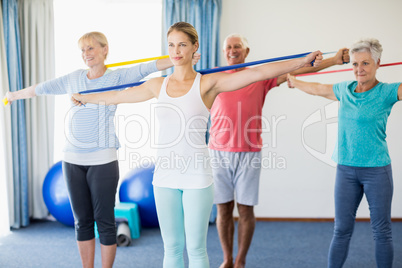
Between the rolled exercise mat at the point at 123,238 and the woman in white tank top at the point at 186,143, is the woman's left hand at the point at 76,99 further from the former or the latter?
the rolled exercise mat at the point at 123,238

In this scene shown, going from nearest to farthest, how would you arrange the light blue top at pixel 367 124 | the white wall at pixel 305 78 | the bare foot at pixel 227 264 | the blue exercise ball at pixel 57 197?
the light blue top at pixel 367 124, the bare foot at pixel 227 264, the blue exercise ball at pixel 57 197, the white wall at pixel 305 78

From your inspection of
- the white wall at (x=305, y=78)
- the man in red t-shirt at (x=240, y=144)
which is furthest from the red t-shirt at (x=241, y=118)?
the white wall at (x=305, y=78)

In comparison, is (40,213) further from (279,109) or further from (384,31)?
(384,31)

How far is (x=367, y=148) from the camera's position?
248cm

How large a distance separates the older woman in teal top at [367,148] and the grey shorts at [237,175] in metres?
0.61

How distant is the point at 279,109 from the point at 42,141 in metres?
2.58

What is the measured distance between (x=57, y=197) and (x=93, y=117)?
6.15 feet

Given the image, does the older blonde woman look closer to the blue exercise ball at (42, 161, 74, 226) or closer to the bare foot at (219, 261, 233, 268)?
the bare foot at (219, 261, 233, 268)

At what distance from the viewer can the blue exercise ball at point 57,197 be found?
408 centimetres

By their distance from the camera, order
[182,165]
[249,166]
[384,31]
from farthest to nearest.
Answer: [384,31]
[249,166]
[182,165]

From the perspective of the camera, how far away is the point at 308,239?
12.8ft

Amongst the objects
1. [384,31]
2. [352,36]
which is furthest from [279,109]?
[384,31]

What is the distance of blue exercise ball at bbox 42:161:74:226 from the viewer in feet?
13.4

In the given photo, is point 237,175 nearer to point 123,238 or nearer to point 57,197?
point 123,238
